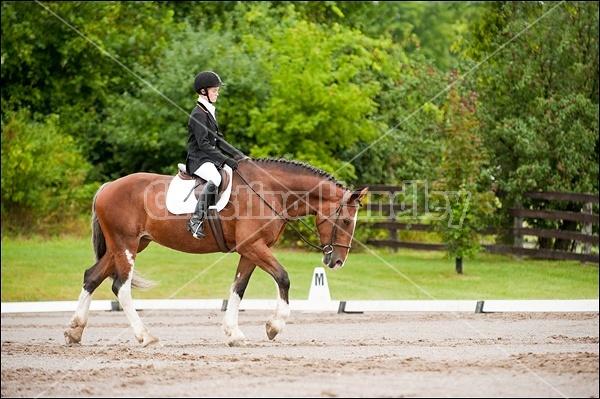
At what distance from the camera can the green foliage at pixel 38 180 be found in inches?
973

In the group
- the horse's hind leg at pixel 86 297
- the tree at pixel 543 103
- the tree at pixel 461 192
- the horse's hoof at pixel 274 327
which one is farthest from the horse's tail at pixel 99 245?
the tree at pixel 543 103

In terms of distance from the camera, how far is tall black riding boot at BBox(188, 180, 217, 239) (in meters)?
11.3

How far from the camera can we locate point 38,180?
25109mm

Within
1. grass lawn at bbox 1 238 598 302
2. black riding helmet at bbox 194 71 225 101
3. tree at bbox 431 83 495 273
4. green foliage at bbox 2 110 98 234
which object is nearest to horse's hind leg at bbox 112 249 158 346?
black riding helmet at bbox 194 71 225 101

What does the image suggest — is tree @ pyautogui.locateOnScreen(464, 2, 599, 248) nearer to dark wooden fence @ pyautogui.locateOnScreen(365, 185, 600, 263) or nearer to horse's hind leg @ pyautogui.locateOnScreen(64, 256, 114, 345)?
dark wooden fence @ pyautogui.locateOnScreen(365, 185, 600, 263)

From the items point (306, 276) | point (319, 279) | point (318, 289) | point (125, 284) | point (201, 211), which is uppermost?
point (201, 211)

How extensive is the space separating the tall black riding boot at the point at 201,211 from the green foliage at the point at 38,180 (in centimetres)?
1434

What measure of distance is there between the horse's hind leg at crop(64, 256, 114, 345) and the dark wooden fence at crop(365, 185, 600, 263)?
1264 cm

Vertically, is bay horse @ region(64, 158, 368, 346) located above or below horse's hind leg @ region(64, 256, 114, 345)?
above

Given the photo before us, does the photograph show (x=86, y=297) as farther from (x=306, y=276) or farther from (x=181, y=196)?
(x=306, y=276)

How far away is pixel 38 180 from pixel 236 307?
15.1 metres

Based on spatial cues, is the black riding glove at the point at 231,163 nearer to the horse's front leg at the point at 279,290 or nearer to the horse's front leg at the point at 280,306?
the horse's front leg at the point at 279,290

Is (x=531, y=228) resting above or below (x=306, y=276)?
above

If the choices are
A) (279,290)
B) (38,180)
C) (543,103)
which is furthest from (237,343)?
(38,180)
